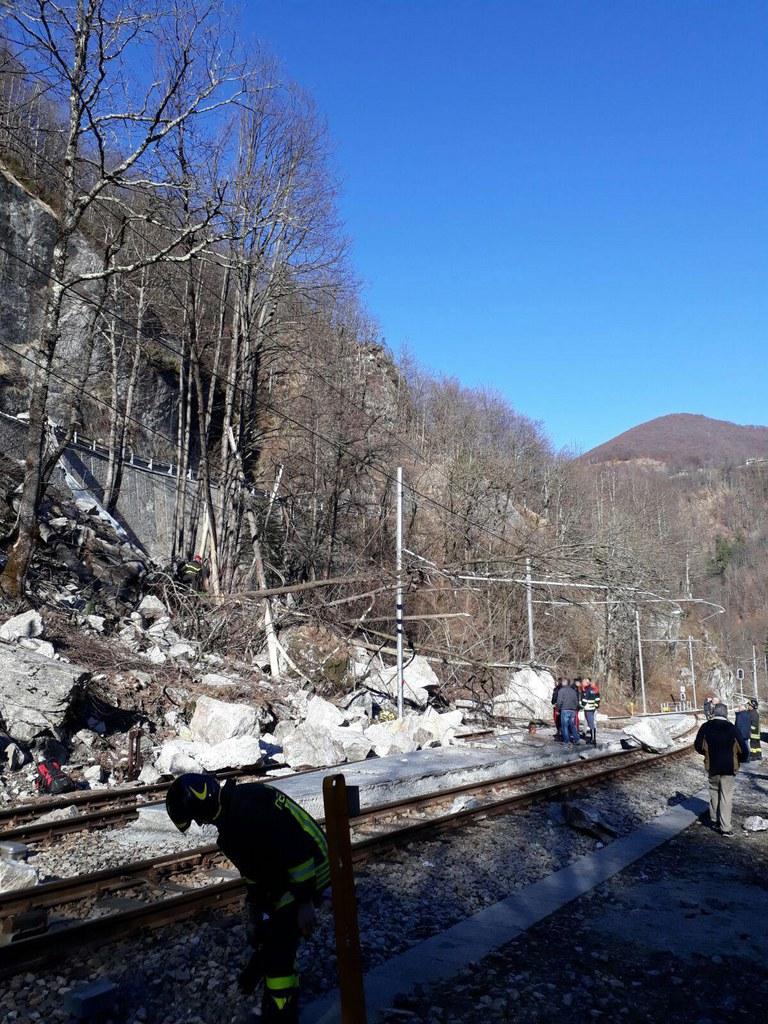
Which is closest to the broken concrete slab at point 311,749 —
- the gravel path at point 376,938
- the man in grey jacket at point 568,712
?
the gravel path at point 376,938

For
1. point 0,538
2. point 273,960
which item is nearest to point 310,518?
point 0,538

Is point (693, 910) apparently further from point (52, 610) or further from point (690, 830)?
point (52, 610)

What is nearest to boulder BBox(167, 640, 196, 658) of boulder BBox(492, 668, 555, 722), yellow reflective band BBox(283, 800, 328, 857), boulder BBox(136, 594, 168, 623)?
boulder BBox(136, 594, 168, 623)

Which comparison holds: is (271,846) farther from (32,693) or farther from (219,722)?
(219,722)

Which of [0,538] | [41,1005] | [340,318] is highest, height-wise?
[340,318]

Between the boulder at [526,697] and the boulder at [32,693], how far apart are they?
44.7ft

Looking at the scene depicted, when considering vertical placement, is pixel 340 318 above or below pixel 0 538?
above

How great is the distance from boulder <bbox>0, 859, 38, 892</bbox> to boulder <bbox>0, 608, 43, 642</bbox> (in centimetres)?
819

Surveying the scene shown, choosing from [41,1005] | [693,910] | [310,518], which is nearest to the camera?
[41,1005]

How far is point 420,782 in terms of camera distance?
40.9 feet

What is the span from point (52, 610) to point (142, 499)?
14.6 metres

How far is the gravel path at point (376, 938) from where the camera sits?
510 centimetres

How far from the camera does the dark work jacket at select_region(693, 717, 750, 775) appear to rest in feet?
35.0

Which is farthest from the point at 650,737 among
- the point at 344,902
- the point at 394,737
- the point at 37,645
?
the point at 344,902
